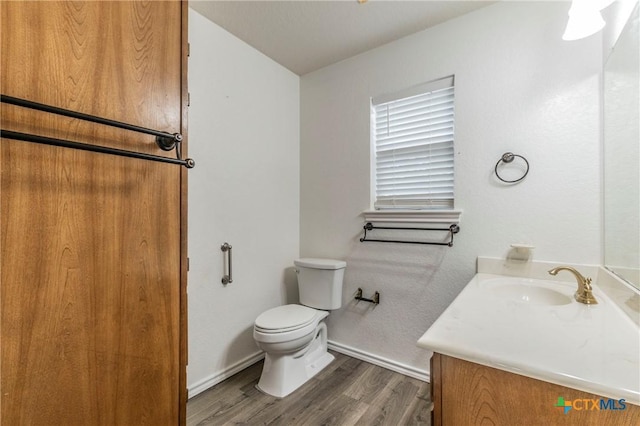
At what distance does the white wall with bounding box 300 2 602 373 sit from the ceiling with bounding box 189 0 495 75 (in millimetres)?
94

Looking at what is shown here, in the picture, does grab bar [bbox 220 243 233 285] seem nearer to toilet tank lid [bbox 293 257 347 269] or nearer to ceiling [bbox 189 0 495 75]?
toilet tank lid [bbox 293 257 347 269]

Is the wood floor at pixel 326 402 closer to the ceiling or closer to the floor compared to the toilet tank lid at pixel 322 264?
closer to the floor

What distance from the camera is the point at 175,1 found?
A: 94 centimetres

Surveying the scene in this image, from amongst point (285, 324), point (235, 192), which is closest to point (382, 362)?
point (285, 324)

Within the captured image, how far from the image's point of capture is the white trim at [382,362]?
6.20 ft

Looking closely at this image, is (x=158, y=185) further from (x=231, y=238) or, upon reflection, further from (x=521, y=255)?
(x=521, y=255)

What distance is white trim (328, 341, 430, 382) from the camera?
6.20 feet

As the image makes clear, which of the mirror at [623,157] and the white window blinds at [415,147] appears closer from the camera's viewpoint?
the mirror at [623,157]

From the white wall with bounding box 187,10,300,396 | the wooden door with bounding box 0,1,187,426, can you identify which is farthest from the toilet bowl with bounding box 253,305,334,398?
the wooden door with bounding box 0,1,187,426

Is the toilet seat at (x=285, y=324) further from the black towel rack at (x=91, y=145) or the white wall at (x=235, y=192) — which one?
the black towel rack at (x=91, y=145)

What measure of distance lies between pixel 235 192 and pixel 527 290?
1835 mm

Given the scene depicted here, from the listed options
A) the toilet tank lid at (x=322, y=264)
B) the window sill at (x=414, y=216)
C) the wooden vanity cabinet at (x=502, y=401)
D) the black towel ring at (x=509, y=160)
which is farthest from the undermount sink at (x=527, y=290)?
the toilet tank lid at (x=322, y=264)

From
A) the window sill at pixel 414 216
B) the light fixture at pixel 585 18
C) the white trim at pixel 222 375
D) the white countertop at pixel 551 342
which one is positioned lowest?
the white trim at pixel 222 375

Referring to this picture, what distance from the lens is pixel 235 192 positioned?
201 cm
